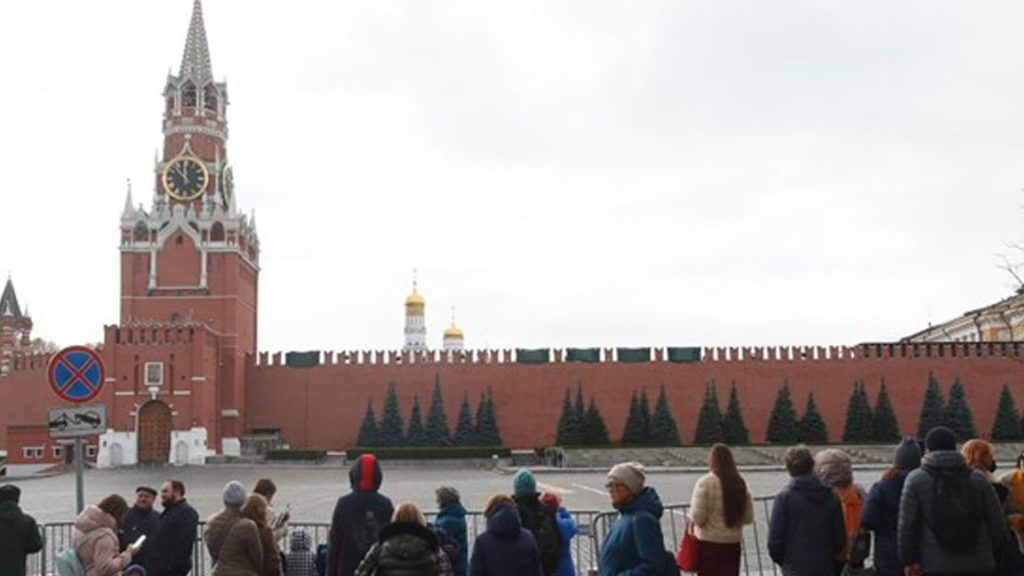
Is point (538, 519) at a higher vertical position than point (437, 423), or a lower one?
lower

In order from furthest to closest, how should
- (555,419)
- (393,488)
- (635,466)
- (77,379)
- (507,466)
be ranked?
(555,419)
(507,466)
(393,488)
(77,379)
(635,466)

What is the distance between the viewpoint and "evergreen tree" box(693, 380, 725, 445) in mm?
44125

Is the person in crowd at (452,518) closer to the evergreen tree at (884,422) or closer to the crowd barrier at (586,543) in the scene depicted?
the crowd barrier at (586,543)

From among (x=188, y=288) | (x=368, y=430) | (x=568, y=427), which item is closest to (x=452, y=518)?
(x=568, y=427)

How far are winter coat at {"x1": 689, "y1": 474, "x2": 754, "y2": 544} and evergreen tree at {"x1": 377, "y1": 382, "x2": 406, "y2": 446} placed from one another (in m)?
39.0

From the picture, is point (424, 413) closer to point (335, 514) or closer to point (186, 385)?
point (186, 385)

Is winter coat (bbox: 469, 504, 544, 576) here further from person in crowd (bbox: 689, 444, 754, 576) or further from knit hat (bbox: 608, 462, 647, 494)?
person in crowd (bbox: 689, 444, 754, 576)

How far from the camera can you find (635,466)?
5875mm

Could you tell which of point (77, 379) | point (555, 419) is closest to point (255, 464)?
point (555, 419)

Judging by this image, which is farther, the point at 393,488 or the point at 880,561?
the point at 393,488

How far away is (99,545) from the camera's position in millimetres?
7090

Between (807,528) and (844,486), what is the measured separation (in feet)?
2.24

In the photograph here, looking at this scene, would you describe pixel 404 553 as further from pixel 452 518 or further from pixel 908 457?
pixel 908 457

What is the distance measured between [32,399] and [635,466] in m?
46.0
